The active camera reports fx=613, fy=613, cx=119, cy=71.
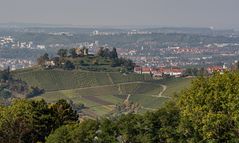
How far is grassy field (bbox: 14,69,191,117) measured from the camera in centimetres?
11562

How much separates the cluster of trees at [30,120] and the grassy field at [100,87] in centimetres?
6328

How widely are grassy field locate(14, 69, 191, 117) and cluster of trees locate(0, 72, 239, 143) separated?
6784 cm

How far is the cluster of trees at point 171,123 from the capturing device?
108ft

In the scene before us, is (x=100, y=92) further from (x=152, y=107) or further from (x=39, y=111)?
(x=39, y=111)

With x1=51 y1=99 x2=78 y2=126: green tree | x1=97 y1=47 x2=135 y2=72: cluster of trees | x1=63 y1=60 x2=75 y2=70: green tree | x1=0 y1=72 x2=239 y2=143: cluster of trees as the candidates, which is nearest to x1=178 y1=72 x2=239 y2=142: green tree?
x1=0 y1=72 x2=239 y2=143: cluster of trees

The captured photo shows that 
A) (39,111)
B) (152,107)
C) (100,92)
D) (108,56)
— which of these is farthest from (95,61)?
(39,111)

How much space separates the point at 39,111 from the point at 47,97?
267ft

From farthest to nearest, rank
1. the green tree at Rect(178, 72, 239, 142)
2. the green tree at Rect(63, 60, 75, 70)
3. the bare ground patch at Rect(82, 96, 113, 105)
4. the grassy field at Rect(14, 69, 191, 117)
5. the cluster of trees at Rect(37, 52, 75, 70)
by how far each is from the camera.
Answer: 1. the cluster of trees at Rect(37, 52, 75, 70)
2. the green tree at Rect(63, 60, 75, 70)
3. the bare ground patch at Rect(82, 96, 113, 105)
4. the grassy field at Rect(14, 69, 191, 117)
5. the green tree at Rect(178, 72, 239, 142)

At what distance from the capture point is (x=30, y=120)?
4059 centimetres

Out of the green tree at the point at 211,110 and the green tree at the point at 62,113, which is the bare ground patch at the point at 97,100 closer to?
the green tree at the point at 62,113

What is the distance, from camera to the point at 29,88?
428 ft

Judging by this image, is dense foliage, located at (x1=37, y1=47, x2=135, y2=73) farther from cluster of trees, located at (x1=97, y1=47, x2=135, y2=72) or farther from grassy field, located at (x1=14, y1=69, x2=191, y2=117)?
grassy field, located at (x1=14, y1=69, x2=191, y2=117)

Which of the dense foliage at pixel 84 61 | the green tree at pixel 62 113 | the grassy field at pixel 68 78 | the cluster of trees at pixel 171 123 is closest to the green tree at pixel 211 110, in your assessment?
the cluster of trees at pixel 171 123

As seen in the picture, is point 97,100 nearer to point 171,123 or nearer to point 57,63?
point 57,63
